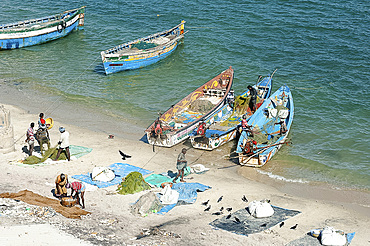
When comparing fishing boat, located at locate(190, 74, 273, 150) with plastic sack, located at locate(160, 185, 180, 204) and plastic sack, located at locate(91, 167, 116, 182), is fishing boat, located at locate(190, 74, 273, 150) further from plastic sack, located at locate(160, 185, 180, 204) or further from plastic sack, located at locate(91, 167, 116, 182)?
plastic sack, located at locate(160, 185, 180, 204)

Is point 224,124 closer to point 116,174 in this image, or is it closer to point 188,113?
point 188,113

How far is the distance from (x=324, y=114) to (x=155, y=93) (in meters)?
9.47

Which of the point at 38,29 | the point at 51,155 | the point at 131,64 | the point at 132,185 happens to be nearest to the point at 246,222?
the point at 132,185

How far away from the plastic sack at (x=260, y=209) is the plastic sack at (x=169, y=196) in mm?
2328

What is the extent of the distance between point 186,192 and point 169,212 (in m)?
1.39

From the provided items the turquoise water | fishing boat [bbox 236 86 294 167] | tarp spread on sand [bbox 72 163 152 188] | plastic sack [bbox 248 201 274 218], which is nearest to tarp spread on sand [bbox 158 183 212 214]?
tarp spread on sand [bbox 72 163 152 188]

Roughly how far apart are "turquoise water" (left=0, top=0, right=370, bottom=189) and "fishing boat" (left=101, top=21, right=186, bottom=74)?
509 mm

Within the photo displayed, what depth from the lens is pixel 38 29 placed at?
35594 millimetres

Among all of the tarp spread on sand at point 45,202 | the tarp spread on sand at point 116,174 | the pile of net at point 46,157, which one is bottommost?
the tarp spread on sand at point 116,174

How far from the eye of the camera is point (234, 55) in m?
32.8

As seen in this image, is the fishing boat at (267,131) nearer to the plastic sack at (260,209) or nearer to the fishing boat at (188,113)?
the fishing boat at (188,113)

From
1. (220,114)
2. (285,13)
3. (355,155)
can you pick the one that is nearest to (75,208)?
(220,114)

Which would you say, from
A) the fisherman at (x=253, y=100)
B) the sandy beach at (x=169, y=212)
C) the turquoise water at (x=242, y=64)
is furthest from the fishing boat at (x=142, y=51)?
the fisherman at (x=253, y=100)

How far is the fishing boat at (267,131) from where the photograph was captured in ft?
63.4
